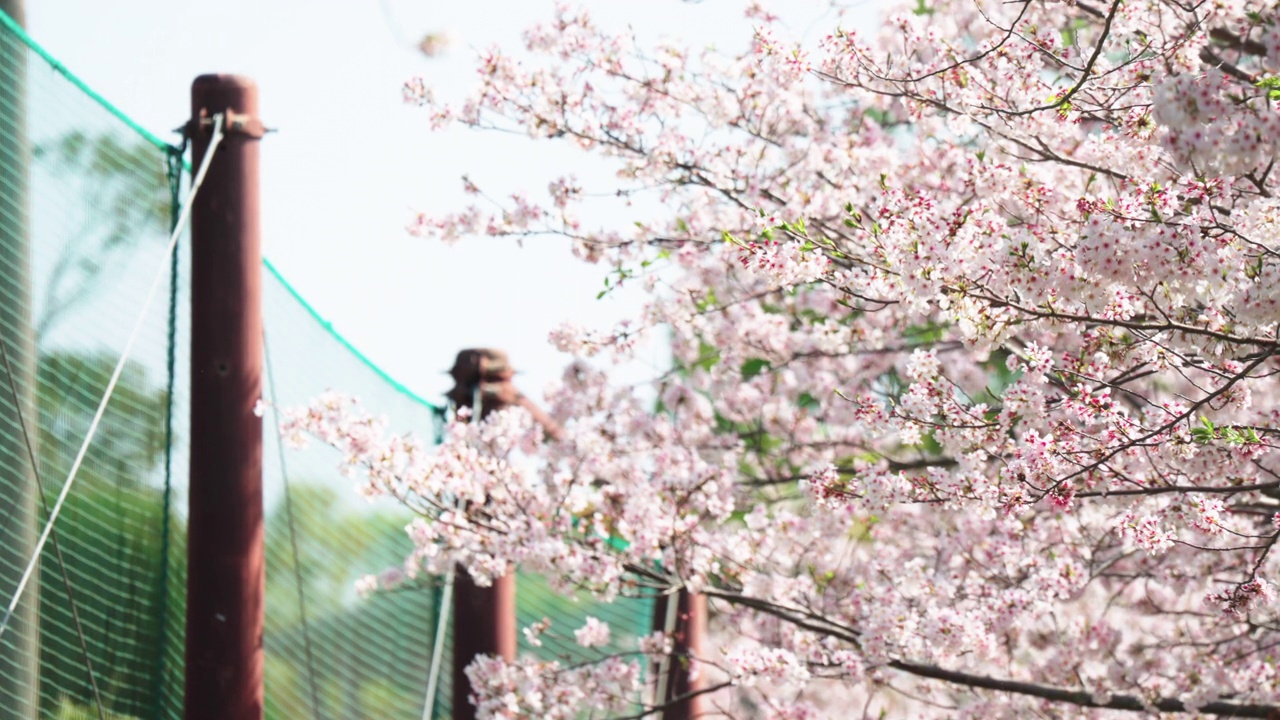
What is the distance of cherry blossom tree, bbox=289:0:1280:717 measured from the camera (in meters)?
2.55

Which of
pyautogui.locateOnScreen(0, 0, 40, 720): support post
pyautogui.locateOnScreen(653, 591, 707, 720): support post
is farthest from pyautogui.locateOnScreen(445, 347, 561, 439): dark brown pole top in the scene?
pyautogui.locateOnScreen(0, 0, 40, 720): support post

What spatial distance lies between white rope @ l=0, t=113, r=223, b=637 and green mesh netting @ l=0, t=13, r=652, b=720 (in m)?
0.02

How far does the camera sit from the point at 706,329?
4805 mm

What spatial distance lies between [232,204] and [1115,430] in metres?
2.12

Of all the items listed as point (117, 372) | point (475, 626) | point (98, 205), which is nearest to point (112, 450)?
point (117, 372)

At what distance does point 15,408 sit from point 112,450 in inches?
12.9

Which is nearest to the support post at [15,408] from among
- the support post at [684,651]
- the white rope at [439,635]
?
the white rope at [439,635]

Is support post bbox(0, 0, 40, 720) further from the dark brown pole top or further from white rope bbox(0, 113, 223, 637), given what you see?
the dark brown pole top

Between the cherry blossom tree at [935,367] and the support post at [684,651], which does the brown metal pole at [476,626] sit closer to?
the cherry blossom tree at [935,367]

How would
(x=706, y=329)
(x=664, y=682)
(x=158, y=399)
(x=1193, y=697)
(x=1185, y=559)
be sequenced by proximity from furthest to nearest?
1. (x=706, y=329)
2. (x=664, y=682)
3. (x=1185, y=559)
4. (x=1193, y=697)
5. (x=158, y=399)

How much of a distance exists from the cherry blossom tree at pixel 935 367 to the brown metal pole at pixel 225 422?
0.40 m

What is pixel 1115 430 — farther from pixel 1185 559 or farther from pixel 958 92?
pixel 1185 559

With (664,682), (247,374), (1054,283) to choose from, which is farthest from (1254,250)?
(664,682)

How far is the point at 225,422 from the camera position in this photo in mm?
3146
